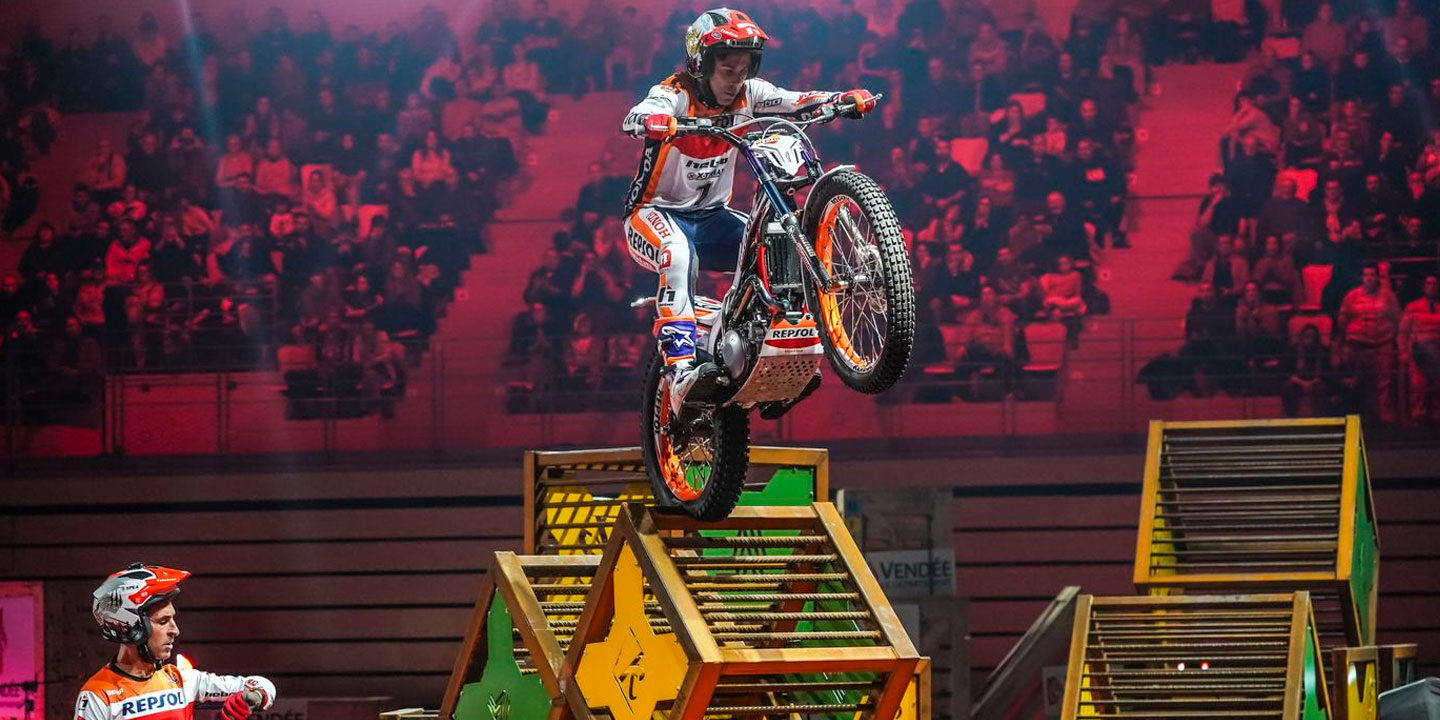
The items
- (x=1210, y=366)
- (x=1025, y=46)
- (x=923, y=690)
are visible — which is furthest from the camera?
(x=1025, y=46)

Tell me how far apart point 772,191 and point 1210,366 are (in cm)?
826

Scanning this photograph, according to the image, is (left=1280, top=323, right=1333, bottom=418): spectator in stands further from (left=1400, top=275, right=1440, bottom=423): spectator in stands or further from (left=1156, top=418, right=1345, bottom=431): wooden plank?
(left=1156, top=418, right=1345, bottom=431): wooden plank

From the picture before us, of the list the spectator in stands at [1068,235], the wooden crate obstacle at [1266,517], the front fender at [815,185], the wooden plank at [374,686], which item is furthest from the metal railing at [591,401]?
the front fender at [815,185]

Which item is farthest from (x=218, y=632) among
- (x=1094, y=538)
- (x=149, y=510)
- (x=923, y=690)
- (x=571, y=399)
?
(x=923, y=690)

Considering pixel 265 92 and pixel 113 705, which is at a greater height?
pixel 265 92

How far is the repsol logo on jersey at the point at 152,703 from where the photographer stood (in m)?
5.85

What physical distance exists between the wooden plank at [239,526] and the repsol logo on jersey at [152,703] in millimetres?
7352

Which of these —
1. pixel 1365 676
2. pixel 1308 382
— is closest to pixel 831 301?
pixel 1365 676

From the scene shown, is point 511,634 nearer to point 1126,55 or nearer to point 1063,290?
point 1063,290

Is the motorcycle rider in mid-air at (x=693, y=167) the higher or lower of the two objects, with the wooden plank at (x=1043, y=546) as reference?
higher

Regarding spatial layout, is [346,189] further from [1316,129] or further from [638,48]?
[1316,129]

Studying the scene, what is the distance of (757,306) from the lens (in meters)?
5.30

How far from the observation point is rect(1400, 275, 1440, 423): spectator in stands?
12430mm

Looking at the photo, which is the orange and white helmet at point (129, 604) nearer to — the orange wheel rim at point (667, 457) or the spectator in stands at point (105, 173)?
the orange wheel rim at point (667, 457)
